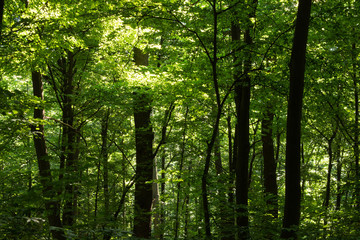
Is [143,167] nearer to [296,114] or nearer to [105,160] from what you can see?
[105,160]

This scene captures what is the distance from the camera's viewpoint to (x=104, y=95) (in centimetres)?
830

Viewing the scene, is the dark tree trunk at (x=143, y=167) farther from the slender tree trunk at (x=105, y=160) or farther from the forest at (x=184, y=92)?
the slender tree trunk at (x=105, y=160)

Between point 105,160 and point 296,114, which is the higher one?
point 296,114

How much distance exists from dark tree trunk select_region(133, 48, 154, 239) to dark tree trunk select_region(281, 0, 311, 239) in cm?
450

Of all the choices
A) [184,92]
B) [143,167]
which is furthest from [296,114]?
[143,167]

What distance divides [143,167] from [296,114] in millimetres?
5254

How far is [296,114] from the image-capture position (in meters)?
4.84

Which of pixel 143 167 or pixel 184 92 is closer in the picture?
pixel 184 92

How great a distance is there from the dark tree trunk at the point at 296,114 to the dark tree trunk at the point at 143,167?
14.7 ft

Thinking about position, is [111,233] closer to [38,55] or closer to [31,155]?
[38,55]

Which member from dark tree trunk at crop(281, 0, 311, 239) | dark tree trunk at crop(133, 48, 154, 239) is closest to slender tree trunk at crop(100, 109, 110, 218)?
dark tree trunk at crop(133, 48, 154, 239)

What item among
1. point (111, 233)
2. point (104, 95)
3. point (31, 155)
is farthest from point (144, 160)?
point (31, 155)

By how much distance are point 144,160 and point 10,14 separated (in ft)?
17.4

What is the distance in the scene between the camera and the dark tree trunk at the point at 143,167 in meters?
8.63
